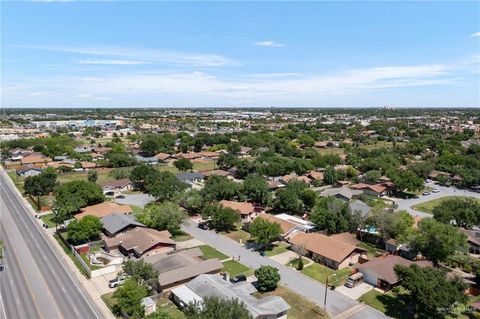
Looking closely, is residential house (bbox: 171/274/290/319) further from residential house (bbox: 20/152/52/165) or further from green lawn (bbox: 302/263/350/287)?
residential house (bbox: 20/152/52/165)

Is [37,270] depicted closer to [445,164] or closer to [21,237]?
[21,237]

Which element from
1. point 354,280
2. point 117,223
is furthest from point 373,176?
point 117,223

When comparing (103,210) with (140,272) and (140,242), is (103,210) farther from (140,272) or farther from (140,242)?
(140,272)

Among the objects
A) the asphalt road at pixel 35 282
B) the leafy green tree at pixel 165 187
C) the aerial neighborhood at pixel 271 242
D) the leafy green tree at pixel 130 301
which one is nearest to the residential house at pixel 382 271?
the aerial neighborhood at pixel 271 242

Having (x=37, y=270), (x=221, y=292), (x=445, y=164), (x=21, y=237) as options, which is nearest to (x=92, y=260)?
(x=37, y=270)

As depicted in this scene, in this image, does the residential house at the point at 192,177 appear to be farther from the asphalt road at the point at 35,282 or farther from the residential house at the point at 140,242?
the residential house at the point at 140,242

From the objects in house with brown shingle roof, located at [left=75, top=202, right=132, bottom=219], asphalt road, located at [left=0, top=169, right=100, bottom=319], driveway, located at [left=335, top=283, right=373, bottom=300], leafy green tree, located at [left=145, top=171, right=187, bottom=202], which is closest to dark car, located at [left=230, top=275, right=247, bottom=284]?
driveway, located at [left=335, top=283, right=373, bottom=300]
